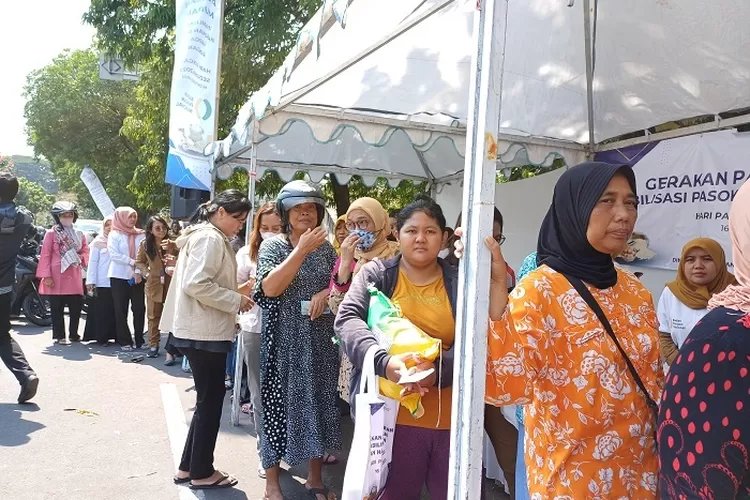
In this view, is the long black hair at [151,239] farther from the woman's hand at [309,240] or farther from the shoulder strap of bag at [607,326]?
the shoulder strap of bag at [607,326]

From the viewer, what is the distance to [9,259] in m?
5.46

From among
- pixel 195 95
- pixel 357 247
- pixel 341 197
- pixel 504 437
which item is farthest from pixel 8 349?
pixel 341 197

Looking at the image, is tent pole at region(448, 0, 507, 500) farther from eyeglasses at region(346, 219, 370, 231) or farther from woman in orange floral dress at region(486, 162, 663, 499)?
eyeglasses at region(346, 219, 370, 231)

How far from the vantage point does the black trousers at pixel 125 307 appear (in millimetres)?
8531

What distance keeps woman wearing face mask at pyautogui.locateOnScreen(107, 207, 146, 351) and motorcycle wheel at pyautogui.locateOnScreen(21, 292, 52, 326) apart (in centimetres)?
224

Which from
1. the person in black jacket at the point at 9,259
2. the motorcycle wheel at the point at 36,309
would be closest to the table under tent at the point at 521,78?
the person in black jacket at the point at 9,259

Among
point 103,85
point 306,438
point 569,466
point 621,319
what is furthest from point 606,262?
point 103,85

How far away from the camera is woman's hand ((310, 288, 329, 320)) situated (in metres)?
3.59

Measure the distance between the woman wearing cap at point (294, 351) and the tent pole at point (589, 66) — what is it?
2.87m

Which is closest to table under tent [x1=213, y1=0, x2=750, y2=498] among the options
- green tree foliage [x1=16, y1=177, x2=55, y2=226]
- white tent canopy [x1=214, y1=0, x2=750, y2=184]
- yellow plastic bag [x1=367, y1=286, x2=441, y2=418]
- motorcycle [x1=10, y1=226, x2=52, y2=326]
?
white tent canopy [x1=214, y1=0, x2=750, y2=184]

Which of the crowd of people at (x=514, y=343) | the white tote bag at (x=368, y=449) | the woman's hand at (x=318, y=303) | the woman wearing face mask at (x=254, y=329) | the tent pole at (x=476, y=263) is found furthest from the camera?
the woman wearing face mask at (x=254, y=329)

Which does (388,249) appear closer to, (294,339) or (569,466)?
(294,339)

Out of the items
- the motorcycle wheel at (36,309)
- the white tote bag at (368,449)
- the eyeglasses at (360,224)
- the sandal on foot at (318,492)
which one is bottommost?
the sandal on foot at (318,492)

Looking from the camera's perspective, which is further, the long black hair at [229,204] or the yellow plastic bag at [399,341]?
the long black hair at [229,204]
